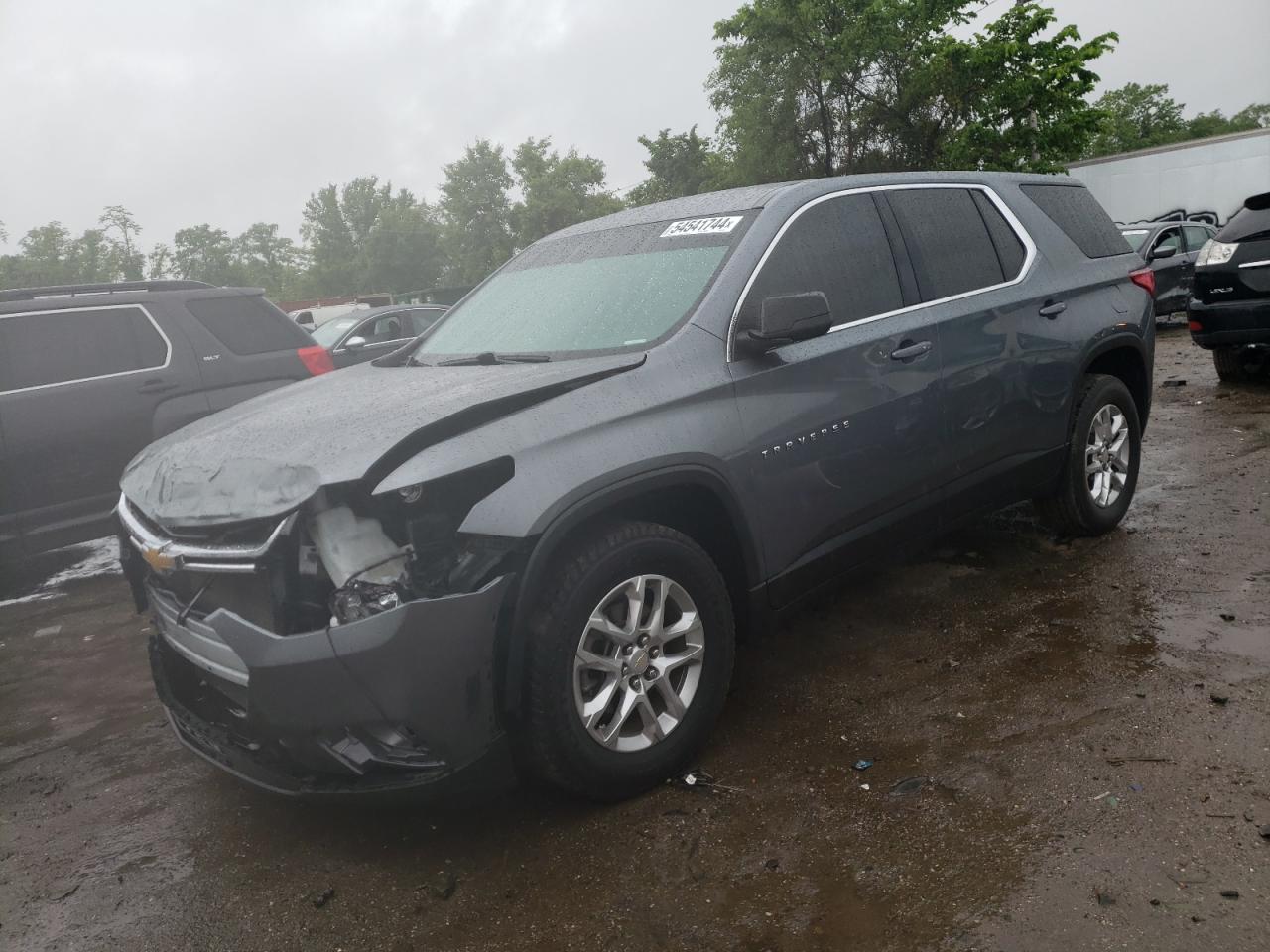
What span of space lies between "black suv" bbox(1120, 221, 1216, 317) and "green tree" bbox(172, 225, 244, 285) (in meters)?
80.3

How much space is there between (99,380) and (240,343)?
2.94ft

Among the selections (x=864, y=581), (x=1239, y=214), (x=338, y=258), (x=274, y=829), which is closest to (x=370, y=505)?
(x=274, y=829)

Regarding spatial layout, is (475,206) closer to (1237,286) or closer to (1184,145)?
(1184,145)

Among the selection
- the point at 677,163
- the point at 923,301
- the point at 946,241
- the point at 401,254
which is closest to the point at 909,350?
the point at 923,301

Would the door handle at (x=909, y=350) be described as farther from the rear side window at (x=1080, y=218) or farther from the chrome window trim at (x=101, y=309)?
the chrome window trim at (x=101, y=309)

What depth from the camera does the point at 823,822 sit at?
280 cm

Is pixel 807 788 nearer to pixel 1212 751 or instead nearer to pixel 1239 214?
pixel 1212 751

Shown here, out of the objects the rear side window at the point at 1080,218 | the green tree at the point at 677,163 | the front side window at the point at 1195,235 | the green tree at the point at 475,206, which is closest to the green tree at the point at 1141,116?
the green tree at the point at 677,163

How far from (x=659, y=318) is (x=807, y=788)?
1583mm

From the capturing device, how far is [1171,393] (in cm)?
923

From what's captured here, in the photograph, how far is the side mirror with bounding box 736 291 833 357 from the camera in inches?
122

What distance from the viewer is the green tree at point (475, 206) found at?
276ft

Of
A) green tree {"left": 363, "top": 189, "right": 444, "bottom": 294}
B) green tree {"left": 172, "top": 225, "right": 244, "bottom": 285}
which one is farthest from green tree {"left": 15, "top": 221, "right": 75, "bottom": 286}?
green tree {"left": 363, "top": 189, "right": 444, "bottom": 294}

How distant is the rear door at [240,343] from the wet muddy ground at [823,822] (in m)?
2.56
